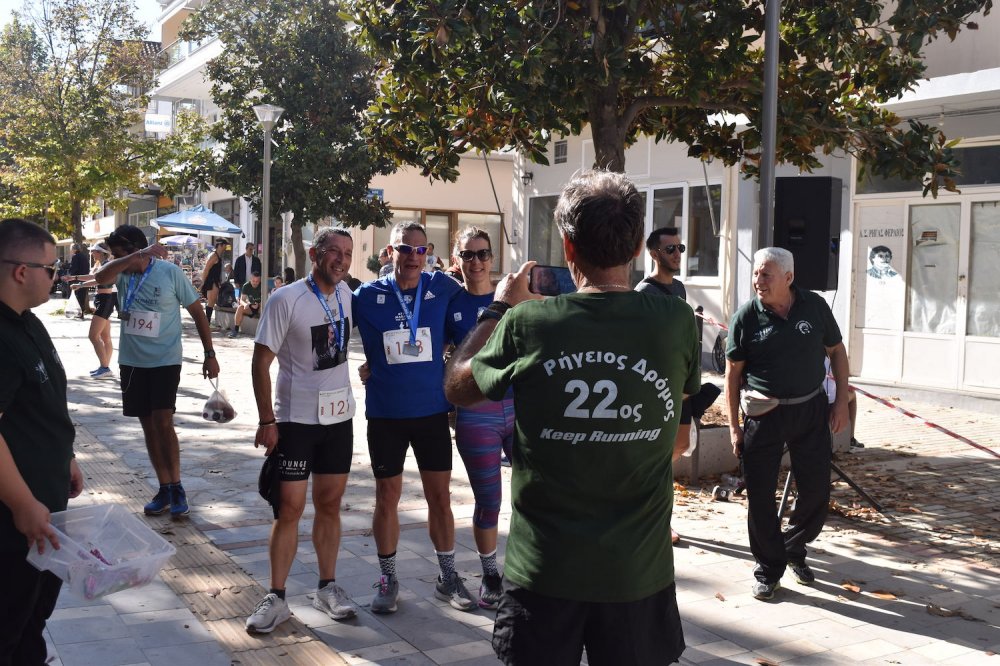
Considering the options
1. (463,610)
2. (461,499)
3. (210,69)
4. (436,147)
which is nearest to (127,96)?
(210,69)

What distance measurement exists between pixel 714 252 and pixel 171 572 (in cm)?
1341

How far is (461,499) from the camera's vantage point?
7.54 meters

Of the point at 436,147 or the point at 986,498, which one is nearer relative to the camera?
the point at 986,498

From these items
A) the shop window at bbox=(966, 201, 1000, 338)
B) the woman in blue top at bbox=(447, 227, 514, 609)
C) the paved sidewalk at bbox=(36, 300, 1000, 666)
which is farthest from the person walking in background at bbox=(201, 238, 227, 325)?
the woman in blue top at bbox=(447, 227, 514, 609)

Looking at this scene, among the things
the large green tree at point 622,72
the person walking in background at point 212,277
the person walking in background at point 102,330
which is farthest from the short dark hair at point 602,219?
the person walking in background at point 212,277

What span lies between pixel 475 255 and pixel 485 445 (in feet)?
3.23

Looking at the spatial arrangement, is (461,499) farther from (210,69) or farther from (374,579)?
(210,69)

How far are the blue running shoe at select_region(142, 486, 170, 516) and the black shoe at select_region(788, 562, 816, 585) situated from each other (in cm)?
411

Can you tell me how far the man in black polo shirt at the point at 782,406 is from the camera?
5453 millimetres

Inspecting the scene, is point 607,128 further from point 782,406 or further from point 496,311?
point 496,311

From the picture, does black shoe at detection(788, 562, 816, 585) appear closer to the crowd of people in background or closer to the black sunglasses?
the crowd of people in background

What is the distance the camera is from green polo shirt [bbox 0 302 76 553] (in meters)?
3.04

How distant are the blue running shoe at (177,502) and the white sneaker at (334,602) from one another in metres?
2.09

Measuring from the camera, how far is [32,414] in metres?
3.17
